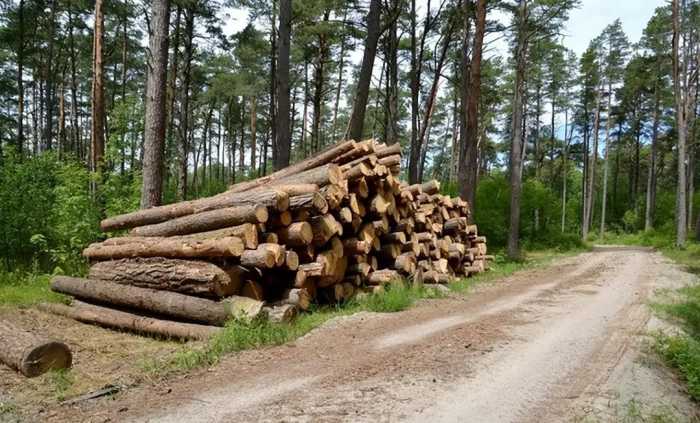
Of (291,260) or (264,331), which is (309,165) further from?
(264,331)

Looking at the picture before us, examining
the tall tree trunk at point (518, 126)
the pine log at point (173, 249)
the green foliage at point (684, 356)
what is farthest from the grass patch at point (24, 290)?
the tall tree trunk at point (518, 126)

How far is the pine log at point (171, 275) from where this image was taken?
20.2 feet

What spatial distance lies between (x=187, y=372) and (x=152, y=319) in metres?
2.20

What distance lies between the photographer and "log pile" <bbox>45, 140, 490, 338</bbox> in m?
6.29

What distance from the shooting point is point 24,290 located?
8.31m

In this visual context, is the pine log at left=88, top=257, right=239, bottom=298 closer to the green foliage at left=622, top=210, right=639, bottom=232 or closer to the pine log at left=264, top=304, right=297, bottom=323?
the pine log at left=264, top=304, right=297, bottom=323

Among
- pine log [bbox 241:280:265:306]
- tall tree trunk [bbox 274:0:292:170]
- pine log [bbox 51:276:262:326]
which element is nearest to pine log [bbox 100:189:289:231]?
pine log [bbox 241:280:265:306]

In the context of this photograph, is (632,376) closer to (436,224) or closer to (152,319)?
(152,319)

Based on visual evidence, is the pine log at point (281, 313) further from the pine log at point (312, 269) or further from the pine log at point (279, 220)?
the pine log at point (279, 220)

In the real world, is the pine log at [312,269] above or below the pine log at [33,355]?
above

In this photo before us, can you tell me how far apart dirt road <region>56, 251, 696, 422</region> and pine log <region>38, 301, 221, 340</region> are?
113 centimetres

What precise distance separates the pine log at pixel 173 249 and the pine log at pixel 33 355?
210cm

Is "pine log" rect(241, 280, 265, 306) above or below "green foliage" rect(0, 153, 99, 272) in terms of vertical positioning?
below

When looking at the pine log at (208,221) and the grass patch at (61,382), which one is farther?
the pine log at (208,221)
